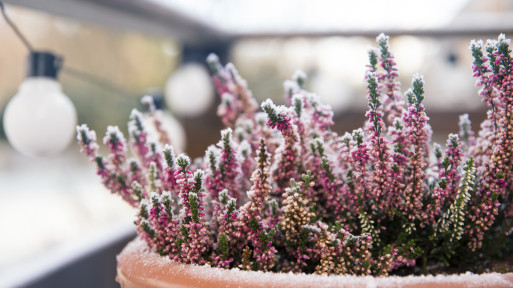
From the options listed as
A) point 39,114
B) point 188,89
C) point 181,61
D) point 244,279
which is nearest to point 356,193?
point 244,279

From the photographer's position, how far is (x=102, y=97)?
6309 mm

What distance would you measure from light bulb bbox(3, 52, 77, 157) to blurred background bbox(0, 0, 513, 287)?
52.2 inches

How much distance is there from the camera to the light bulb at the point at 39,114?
51.9 inches

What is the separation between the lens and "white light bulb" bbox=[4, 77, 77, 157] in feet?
4.32

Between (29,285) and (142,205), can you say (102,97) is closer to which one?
(29,285)

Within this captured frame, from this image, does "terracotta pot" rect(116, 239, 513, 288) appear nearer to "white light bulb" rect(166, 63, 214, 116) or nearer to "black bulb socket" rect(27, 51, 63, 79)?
"black bulb socket" rect(27, 51, 63, 79)

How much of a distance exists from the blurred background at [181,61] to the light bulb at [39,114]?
133cm

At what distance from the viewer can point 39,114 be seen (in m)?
1.31

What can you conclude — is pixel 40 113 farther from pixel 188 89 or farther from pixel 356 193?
pixel 188 89

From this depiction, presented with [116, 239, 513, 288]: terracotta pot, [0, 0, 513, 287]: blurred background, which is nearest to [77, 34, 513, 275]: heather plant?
[116, 239, 513, 288]: terracotta pot

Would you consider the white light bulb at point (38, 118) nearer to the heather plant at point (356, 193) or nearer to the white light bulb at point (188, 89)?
the heather plant at point (356, 193)

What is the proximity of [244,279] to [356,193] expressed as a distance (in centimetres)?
21

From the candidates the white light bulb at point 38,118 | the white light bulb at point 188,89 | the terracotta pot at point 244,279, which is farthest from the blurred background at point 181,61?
the terracotta pot at point 244,279

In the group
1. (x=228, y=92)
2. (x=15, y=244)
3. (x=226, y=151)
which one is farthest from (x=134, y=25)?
(x=226, y=151)
